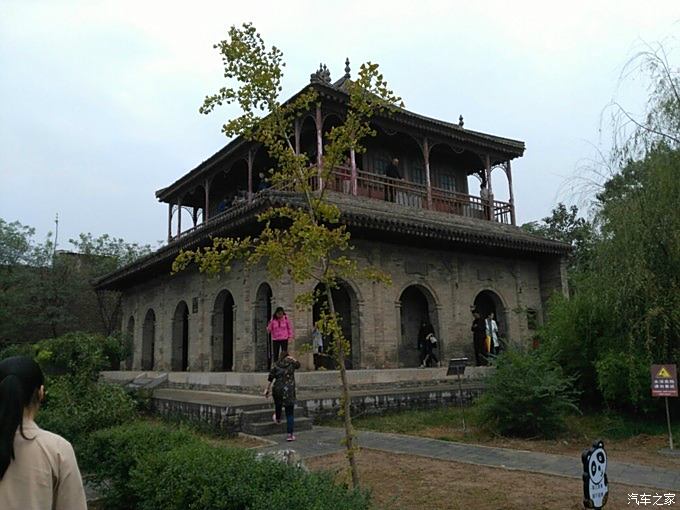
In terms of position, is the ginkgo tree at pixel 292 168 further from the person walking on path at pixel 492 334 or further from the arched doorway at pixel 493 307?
the arched doorway at pixel 493 307

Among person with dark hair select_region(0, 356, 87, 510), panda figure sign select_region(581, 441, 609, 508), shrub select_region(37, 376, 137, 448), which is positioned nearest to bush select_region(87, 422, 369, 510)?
shrub select_region(37, 376, 137, 448)

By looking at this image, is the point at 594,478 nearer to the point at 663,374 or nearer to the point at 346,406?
the point at 346,406

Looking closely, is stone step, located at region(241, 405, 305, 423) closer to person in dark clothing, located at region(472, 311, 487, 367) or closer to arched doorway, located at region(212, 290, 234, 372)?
arched doorway, located at region(212, 290, 234, 372)

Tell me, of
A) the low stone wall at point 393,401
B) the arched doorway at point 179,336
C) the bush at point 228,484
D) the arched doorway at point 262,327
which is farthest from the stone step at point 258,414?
the arched doorway at point 179,336

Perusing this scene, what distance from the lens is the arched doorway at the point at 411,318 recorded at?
17297 mm

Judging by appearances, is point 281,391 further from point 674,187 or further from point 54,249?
point 54,249

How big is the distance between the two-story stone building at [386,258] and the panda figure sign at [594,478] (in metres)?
8.33

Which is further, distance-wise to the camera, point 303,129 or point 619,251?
point 303,129

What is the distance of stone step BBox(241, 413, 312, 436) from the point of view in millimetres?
9844

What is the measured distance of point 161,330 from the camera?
20.7m

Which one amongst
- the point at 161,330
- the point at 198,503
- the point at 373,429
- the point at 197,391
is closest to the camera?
the point at 198,503

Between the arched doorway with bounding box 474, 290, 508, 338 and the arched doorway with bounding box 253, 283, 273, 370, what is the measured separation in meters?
7.29

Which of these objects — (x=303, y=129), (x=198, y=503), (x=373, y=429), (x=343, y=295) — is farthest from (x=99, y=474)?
(x=303, y=129)

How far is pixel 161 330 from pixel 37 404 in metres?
19.2
